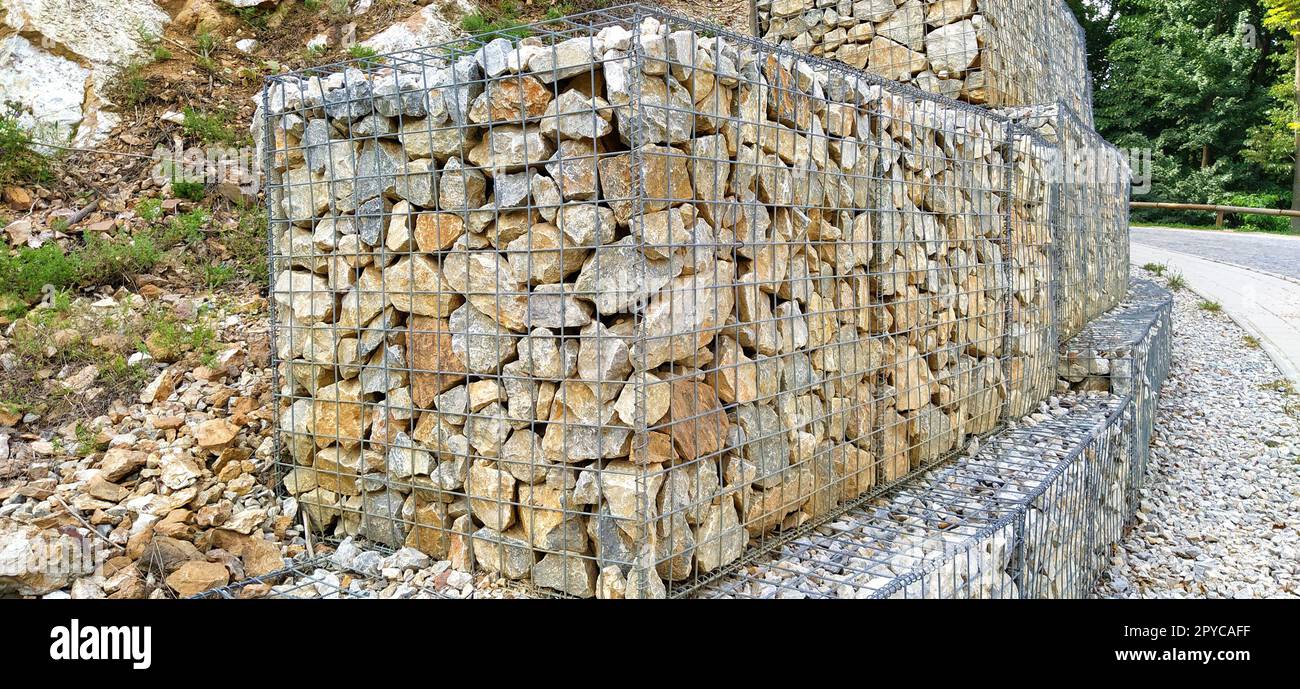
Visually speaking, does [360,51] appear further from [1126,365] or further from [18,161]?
[1126,365]

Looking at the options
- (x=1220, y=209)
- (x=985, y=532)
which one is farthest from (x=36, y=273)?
(x=1220, y=209)

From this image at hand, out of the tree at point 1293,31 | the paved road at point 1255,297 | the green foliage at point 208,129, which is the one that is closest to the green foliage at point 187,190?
the green foliage at point 208,129

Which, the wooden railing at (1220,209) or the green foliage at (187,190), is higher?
the wooden railing at (1220,209)

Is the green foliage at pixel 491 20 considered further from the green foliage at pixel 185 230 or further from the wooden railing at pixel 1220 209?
the wooden railing at pixel 1220 209

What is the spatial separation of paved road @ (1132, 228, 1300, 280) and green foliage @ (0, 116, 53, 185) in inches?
552

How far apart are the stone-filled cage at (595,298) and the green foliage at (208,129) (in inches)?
110

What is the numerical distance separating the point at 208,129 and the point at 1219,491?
757 cm

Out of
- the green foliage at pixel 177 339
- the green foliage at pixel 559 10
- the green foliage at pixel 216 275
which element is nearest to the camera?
the green foliage at pixel 177 339

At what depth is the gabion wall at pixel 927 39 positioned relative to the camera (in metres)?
5.47

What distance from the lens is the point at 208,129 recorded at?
6.02 metres

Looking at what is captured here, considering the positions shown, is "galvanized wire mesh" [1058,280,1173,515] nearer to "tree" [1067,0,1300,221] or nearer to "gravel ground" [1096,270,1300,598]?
"gravel ground" [1096,270,1300,598]

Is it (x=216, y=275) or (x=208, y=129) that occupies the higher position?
(x=208, y=129)

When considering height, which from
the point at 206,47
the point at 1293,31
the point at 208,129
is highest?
the point at 1293,31

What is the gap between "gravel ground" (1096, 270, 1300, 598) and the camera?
4.80m
